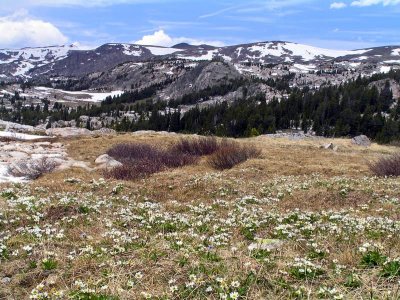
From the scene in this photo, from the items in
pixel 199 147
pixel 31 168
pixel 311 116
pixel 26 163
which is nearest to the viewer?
pixel 31 168

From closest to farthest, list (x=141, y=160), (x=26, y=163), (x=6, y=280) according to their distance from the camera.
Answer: (x=6, y=280) → (x=26, y=163) → (x=141, y=160)

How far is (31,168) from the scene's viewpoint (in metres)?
26.1

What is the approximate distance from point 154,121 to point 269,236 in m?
164

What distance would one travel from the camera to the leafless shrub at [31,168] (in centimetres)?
2509

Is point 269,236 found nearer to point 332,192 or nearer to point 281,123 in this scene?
point 332,192

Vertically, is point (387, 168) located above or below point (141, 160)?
above

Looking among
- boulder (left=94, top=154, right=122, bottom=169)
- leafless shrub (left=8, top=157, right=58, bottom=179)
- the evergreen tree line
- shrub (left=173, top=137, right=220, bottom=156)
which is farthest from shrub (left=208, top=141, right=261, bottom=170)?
the evergreen tree line

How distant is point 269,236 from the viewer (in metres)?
10.2

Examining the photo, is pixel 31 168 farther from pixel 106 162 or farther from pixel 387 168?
pixel 387 168

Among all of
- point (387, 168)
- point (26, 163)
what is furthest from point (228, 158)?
point (26, 163)

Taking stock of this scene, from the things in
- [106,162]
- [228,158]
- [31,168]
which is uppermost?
[228,158]

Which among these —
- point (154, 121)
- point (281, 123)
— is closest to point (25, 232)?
point (281, 123)

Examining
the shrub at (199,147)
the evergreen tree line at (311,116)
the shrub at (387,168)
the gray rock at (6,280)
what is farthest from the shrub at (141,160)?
the evergreen tree line at (311,116)

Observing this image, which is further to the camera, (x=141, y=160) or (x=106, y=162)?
(x=141, y=160)
